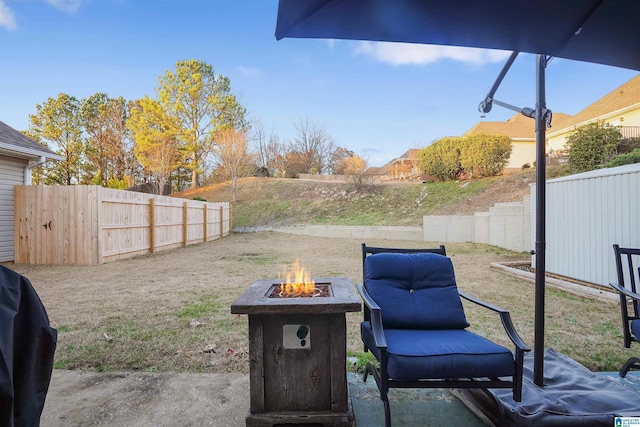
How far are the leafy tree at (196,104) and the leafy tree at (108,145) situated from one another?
10.9ft

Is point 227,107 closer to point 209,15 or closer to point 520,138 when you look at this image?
point 209,15

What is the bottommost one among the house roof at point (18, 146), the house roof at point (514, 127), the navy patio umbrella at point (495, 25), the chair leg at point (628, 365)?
the chair leg at point (628, 365)

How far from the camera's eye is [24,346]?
97 cm

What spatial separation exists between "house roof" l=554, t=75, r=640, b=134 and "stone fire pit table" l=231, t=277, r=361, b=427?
16118 mm

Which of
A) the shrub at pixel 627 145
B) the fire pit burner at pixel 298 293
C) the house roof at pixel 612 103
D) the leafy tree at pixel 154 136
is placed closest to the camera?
the fire pit burner at pixel 298 293

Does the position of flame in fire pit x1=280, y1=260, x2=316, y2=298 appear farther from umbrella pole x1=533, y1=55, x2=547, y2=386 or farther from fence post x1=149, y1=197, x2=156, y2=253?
fence post x1=149, y1=197, x2=156, y2=253

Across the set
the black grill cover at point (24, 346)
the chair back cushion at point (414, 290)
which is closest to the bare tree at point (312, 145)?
the chair back cushion at point (414, 290)

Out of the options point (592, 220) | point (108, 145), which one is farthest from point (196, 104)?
point (592, 220)

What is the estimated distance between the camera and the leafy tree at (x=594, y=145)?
10.1 metres

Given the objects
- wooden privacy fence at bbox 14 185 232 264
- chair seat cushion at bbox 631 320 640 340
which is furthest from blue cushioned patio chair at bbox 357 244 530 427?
wooden privacy fence at bbox 14 185 232 264

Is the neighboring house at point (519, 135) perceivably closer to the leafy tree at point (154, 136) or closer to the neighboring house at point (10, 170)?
the leafy tree at point (154, 136)

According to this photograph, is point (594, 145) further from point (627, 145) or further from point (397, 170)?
point (397, 170)

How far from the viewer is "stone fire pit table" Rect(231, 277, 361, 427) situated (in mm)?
1761

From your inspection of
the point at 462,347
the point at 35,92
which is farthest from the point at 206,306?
the point at 35,92
